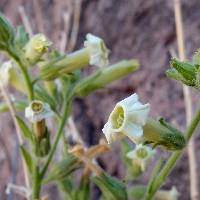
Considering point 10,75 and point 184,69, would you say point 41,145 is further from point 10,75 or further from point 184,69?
point 184,69

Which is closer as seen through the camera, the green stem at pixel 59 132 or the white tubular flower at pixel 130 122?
the white tubular flower at pixel 130 122

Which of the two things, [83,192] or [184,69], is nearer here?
[184,69]

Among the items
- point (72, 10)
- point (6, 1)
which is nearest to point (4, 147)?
point (72, 10)

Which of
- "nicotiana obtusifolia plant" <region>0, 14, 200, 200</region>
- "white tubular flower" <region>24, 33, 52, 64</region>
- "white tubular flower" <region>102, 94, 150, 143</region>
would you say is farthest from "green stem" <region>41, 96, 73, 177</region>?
"white tubular flower" <region>102, 94, 150, 143</region>

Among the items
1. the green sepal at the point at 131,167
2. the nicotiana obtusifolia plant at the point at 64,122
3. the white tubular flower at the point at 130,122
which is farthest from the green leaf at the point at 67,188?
the white tubular flower at the point at 130,122

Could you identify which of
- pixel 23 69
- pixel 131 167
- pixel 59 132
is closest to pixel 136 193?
pixel 131 167

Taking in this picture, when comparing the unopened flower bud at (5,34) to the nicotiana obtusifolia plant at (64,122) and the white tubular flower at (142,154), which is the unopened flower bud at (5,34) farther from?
the white tubular flower at (142,154)
